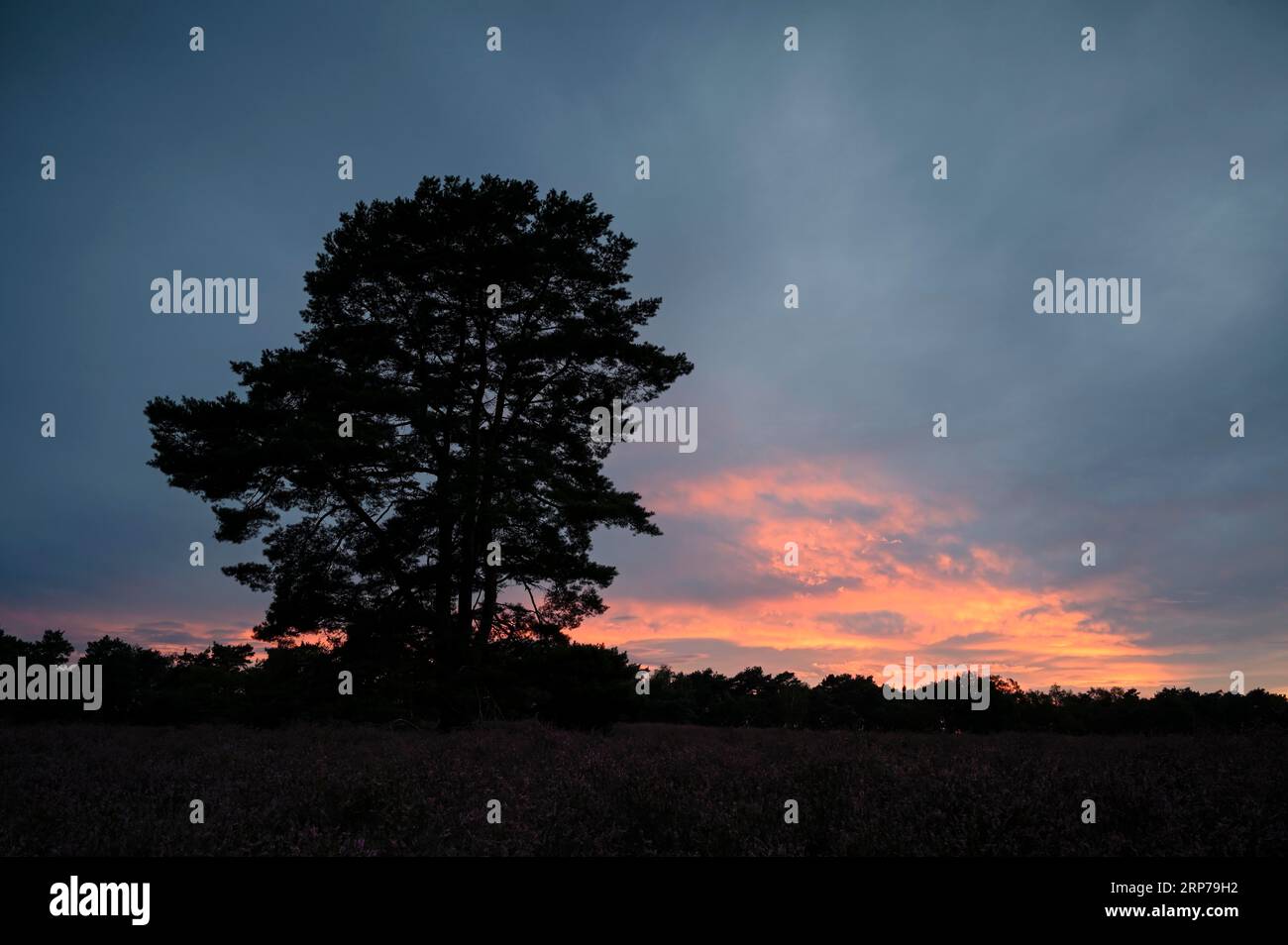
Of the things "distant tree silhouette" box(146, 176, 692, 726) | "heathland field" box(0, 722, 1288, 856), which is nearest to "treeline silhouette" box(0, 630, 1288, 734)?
"distant tree silhouette" box(146, 176, 692, 726)

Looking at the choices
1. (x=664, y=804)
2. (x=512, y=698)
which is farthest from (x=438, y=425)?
(x=664, y=804)

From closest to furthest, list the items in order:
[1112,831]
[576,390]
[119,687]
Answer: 1. [1112,831]
2. [576,390]
3. [119,687]

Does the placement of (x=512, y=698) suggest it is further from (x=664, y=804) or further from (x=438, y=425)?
(x=664, y=804)

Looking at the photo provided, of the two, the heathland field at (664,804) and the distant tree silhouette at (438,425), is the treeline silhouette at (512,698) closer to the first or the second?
the distant tree silhouette at (438,425)

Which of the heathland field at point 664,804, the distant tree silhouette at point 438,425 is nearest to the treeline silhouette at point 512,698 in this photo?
the distant tree silhouette at point 438,425

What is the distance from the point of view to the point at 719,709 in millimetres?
35250

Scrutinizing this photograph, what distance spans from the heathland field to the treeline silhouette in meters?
6.41

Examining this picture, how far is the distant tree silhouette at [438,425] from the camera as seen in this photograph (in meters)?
15.5

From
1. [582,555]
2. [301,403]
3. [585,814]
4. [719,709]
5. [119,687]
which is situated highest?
[301,403]

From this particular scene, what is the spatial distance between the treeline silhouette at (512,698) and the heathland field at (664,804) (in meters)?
6.41

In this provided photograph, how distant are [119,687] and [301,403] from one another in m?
11.9

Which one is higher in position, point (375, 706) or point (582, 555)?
point (582, 555)
